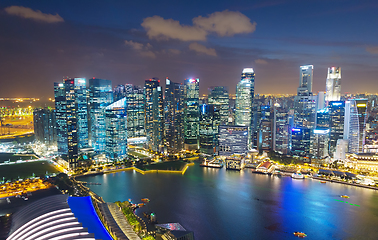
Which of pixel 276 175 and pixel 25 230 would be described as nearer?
pixel 25 230

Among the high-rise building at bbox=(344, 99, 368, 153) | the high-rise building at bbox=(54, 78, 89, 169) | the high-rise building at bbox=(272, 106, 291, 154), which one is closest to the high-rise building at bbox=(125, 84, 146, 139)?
the high-rise building at bbox=(54, 78, 89, 169)

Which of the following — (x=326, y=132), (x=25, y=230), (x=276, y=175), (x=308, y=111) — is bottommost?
(x=276, y=175)

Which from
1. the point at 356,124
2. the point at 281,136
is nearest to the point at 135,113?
the point at 281,136

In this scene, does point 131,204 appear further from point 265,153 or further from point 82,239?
point 265,153

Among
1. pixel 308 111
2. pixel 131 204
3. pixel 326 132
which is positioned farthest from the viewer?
pixel 308 111

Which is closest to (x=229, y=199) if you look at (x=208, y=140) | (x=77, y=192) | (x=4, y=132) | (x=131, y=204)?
(x=131, y=204)

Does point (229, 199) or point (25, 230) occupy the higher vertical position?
point (25, 230)

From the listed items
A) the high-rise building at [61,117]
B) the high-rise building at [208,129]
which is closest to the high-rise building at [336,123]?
the high-rise building at [208,129]
